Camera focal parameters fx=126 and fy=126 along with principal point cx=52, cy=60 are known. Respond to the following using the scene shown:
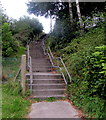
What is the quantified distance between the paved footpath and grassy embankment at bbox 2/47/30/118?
288mm

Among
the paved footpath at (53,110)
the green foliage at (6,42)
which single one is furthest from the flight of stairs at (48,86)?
the green foliage at (6,42)

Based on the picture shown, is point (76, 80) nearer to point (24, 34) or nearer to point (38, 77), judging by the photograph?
point (38, 77)

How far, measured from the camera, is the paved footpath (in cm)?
350

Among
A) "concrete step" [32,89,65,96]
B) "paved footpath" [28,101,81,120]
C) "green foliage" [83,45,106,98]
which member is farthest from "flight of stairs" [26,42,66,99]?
"green foliage" [83,45,106,98]

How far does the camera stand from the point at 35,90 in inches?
200

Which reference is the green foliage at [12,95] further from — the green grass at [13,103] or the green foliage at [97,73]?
the green foliage at [97,73]

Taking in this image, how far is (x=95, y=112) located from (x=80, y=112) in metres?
0.49

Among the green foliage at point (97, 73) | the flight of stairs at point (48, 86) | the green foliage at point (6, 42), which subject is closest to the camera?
the green foliage at point (97, 73)

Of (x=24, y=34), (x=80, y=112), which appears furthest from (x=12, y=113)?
(x=24, y=34)

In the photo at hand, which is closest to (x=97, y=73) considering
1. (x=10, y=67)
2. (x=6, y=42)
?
(x=10, y=67)

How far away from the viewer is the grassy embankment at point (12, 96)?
A: 3.58 meters

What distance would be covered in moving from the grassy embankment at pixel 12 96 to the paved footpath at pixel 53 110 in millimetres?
288

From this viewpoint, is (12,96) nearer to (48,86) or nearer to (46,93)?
(46,93)

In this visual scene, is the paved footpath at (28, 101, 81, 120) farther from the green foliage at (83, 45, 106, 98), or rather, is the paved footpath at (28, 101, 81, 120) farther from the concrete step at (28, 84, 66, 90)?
the concrete step at (28, 84, 66, 90)
